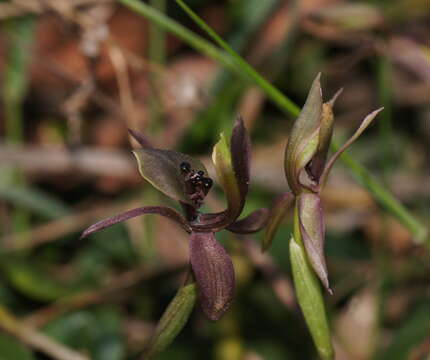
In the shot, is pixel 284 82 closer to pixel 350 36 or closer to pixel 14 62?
pixel 350 36

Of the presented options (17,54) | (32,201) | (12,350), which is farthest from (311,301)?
(17,54)

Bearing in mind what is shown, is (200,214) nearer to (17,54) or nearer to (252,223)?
(252,223)

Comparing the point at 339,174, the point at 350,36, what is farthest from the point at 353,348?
the point at 350,36

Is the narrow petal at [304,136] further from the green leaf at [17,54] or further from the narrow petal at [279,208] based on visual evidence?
the green leaf at [17,54]

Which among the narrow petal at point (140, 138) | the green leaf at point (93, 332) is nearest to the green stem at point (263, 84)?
the narrow petal at point (140, 138)

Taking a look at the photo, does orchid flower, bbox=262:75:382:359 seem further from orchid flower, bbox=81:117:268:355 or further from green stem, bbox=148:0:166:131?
green stem, bbox=148:0:166:131
